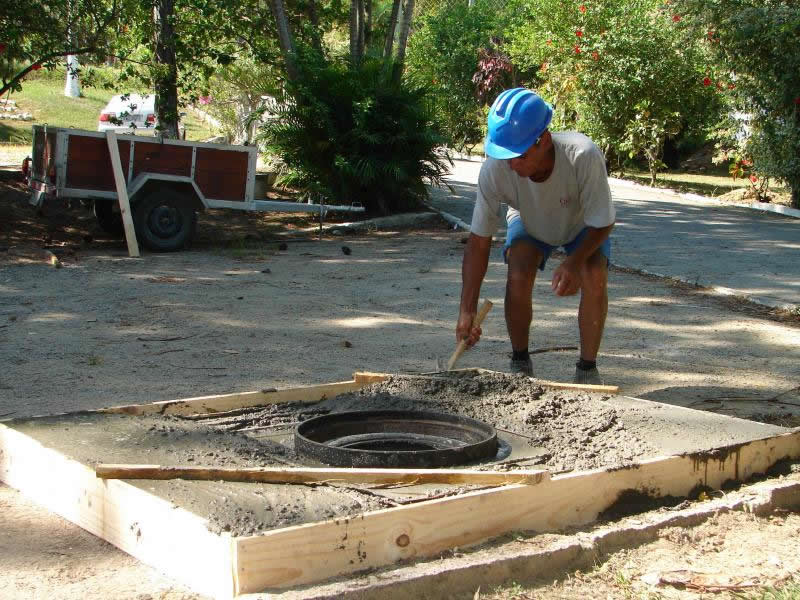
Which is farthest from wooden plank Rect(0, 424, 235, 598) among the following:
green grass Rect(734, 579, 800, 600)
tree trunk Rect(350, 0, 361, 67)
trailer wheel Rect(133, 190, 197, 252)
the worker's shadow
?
tree trunk Rect(350, 0, 361, 67)

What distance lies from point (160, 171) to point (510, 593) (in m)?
8.10

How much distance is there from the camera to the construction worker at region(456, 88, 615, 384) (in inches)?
171

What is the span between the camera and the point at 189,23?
12.7m

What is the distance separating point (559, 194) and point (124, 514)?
258cm

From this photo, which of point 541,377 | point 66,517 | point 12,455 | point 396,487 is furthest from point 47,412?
point 541,377

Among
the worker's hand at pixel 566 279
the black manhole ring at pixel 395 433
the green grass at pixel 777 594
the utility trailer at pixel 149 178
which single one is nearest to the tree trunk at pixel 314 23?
the utility trailer at pixel 149 178

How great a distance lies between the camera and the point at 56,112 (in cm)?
3020

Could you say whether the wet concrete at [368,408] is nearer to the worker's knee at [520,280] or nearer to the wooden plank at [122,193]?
the worker's knee at [520,280]

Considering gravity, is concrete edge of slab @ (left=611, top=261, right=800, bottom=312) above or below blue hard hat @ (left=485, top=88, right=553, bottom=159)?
below

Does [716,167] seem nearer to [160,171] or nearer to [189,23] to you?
[189,23]

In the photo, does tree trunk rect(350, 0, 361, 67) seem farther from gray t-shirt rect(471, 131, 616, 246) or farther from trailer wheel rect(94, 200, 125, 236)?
gray t-shirt rect(471, 131, 616, 246)

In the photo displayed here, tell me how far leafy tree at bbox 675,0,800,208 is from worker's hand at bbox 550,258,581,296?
1005 centimetres

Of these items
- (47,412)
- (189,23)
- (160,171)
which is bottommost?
(47,412)

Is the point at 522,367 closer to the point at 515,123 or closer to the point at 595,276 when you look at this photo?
the point at 595,276
